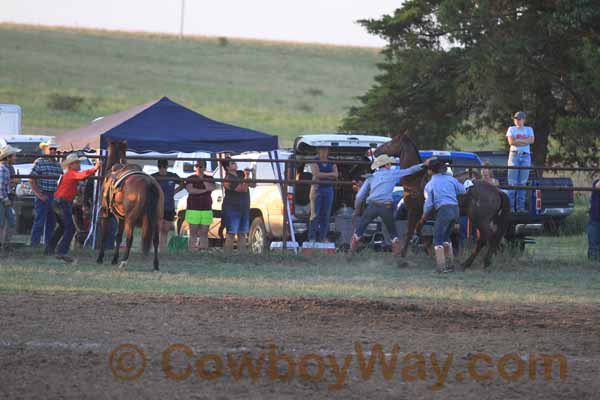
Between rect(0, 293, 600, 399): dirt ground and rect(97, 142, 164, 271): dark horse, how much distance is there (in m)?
3.06

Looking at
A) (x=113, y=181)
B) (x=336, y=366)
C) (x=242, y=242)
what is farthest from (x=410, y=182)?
(x=336, y=366)

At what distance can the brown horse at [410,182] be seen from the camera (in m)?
16.1

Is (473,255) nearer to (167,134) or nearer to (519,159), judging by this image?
(519,159)

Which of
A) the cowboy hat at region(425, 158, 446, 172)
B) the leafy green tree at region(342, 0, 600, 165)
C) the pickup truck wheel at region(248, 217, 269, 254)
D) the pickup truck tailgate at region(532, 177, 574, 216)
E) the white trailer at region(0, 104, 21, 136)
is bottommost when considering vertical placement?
the pickup truck wheel at region(248, 217, 269, 254)

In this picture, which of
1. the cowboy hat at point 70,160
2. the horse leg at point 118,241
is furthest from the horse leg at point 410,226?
the cowboy hat at point 70,160

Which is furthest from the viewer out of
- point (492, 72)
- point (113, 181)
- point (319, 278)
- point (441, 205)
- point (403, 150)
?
point (492, 72)

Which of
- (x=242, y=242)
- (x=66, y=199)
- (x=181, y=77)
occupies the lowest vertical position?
(x=242, y=242)

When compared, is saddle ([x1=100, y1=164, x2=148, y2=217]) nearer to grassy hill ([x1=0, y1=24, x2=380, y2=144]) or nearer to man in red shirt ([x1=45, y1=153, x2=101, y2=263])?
man in red shirt ([x1=45, y1=153, x2=101, y2=263])

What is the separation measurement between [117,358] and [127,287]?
175 inches

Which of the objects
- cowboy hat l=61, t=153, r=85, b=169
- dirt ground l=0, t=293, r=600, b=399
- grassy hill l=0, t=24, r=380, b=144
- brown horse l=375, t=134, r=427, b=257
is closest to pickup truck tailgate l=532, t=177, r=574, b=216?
brown horse l=375, t=134, r=427, b=257

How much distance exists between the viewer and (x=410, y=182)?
1609 cm

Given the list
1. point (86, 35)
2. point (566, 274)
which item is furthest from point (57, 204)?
point (86, 35)

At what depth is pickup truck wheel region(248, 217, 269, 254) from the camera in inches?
698

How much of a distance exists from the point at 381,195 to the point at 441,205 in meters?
0.99
